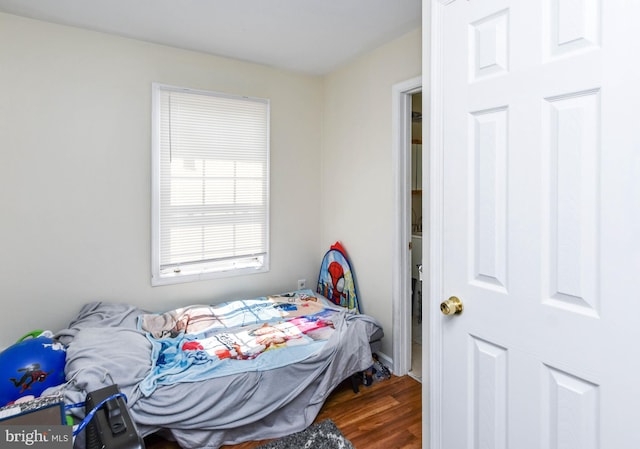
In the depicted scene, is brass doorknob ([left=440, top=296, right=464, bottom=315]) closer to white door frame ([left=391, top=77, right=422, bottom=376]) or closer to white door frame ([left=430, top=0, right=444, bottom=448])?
white door frame ([left=430, top=0, right=444, bottom=448])

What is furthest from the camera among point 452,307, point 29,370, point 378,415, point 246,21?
point 246,21

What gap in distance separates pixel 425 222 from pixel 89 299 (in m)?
2.53

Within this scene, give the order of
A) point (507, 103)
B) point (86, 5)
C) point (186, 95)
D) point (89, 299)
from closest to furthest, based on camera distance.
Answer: point (507, 103)
point (86, 5)
point (89, 299)
point (186, 95)

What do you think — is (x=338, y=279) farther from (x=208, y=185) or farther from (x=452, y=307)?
(x=452, y=307)

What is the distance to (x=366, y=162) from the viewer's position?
10.3 ft

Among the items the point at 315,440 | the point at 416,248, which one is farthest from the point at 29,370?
the point at 416,248

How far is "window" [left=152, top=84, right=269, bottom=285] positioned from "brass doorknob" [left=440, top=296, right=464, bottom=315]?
230 centimetres

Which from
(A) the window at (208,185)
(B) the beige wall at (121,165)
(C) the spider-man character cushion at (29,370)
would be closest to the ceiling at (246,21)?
(B) the beige wall at (121,165)

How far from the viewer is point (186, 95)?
117 inches

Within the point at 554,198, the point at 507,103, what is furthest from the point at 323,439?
the point at 507,103

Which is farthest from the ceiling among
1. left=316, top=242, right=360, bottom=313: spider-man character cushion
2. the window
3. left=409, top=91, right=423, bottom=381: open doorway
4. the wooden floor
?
the wooden floor

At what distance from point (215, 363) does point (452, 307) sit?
1.45 meters

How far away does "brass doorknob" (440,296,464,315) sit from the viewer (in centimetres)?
131

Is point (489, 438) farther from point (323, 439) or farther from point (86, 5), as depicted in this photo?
point (86, 5)
